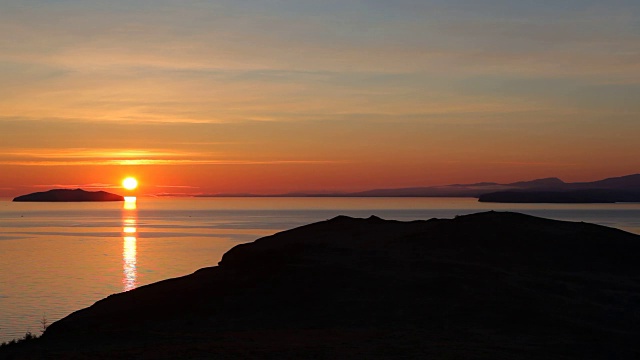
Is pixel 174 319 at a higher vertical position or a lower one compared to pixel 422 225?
lower

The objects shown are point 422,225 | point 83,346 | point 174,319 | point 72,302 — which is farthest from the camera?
point 72,302

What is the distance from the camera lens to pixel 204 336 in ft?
85.8

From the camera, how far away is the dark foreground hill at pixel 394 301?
2389 centimetres

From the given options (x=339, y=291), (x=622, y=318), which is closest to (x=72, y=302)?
(x=339, y=291)

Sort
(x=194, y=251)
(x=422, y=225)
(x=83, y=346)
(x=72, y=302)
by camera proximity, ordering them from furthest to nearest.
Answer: (x=194, y=251) < (x=72, y=302) < (x=422, y=225) < (x=83, y=346)

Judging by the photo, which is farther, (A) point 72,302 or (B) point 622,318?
(A) point 72,302

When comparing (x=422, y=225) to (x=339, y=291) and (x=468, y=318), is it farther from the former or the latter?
(x=468, y=318)

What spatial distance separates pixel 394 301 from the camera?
3084 cm

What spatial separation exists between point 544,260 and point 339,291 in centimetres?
1306

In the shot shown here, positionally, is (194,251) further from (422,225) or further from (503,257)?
(503,257)

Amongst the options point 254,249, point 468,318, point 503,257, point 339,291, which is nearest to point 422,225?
point 503,257

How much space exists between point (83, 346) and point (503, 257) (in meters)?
22.2

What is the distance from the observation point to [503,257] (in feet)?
131

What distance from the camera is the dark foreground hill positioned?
23.9 metres
